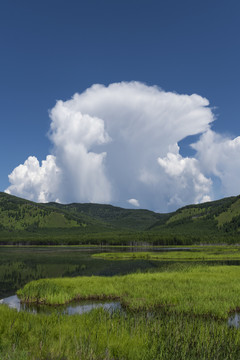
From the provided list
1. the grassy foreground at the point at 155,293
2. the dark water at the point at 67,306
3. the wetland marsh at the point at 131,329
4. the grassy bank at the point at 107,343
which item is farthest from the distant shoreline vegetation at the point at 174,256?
the grassy bank at the point at 107,343

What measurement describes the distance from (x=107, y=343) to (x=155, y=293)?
19001 millimetres

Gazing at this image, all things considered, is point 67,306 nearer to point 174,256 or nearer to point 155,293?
point 155,293

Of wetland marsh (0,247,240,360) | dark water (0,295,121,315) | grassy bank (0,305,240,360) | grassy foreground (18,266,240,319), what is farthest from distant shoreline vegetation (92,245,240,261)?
grassy bank (0,305,240,360)

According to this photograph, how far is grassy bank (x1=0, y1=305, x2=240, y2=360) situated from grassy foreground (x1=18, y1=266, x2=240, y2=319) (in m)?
10.3

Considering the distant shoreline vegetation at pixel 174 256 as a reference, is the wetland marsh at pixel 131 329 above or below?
above

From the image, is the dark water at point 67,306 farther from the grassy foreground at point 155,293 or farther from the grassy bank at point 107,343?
the grassy bank at point 107,343

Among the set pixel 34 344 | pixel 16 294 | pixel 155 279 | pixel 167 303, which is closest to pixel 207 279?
pixel 155 279

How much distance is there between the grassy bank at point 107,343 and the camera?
12508 mm

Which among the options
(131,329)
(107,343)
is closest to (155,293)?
(131,329)

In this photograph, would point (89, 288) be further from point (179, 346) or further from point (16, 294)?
point (179, 346)

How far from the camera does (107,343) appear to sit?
1372 centimetres

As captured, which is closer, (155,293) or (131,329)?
(131,329)

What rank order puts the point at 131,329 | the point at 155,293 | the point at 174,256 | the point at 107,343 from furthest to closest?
the point at 174,256, the point at 155,293, the point at 131,329, the point at 107,343

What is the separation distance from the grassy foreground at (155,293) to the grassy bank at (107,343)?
10.3 metres
